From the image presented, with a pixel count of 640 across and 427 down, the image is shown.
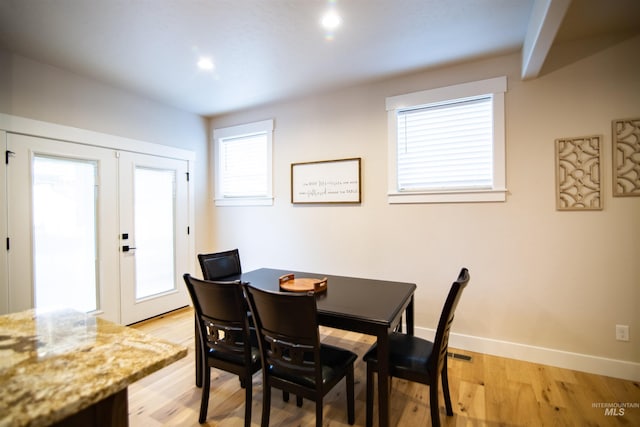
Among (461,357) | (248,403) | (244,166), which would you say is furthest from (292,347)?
(244,166)

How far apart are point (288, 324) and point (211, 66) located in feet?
8.26

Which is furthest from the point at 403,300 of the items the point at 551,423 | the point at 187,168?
the point at 187,168

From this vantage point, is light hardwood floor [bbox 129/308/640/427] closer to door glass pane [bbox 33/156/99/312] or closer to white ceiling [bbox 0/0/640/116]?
door glass pane [bbox 33/156/99/312]

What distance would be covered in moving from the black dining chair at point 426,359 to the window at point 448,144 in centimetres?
126

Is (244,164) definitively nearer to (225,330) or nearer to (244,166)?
(244,166)

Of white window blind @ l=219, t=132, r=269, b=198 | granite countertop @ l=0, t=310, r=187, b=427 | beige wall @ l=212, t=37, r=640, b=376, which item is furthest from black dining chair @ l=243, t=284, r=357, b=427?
white window blind @ l=219, t=132, r=269, b=198

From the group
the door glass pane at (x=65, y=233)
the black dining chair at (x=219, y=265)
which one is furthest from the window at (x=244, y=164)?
the door glass pane at (x=65, y=233)

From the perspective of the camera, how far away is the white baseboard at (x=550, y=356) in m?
2.32

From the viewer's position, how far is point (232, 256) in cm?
272

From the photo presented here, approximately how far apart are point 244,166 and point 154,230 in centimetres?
139

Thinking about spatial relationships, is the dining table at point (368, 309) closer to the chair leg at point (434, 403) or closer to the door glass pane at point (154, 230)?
the chair leg at point (434, 403)

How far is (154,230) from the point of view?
371cm

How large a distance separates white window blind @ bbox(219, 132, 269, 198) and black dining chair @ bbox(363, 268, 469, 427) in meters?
2.64

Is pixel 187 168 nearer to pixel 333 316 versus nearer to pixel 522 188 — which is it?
pixel 333 316
